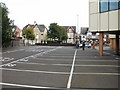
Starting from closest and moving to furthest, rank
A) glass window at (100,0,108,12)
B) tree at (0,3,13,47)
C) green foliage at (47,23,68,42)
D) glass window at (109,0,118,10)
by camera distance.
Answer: glass window at (109,0,118,10), glass window at (100,0,108,12), tree at (0,3,13,47), green foliage at (47,23,68,42)

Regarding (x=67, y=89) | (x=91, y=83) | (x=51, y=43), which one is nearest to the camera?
(x=67, y=89)

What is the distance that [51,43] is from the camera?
7600 centimetres

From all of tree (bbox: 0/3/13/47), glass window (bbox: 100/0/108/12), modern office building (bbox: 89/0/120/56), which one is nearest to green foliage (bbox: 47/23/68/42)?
tree (bbox: 0/3/13/47)

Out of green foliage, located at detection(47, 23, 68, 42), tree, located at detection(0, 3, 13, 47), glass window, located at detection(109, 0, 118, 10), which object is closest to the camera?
glass window, located at detection(109, 0, 118, 10)

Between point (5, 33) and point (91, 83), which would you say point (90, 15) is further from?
point (5, 33)

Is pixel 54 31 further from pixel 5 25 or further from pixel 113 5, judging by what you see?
pixel 113 5

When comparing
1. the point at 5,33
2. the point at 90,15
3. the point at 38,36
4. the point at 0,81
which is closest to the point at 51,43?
the point at 38,36

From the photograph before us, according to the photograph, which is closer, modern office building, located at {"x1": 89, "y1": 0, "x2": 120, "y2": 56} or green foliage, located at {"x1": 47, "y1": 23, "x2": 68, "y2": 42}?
modern office building, located at {"x1": 89, "y1": 0, "x2": 120, "y2": 56}

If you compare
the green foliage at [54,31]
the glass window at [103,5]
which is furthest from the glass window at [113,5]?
the green foliage at [54,31]

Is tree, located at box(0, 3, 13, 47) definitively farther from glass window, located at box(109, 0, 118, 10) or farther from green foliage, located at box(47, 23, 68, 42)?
green foliage, located at box(47, 23, 68, 42)

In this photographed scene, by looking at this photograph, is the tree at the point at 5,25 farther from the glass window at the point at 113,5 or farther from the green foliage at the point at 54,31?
the green foliage at the point at 54,31

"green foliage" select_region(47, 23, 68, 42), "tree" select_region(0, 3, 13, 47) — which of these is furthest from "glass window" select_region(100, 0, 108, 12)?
"green foliage" select_region(47, 23, 68, 42)

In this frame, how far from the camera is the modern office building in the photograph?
22.0 metres

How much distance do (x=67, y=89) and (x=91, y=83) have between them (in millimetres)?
1513
